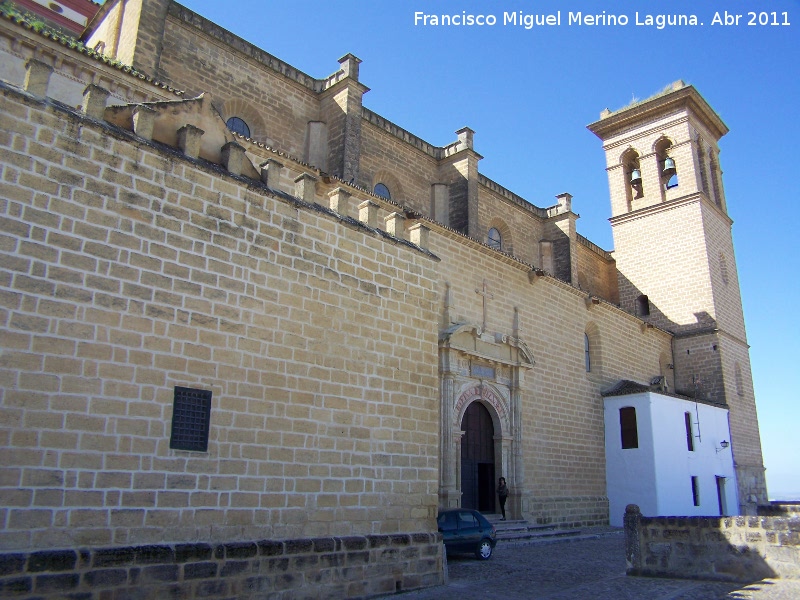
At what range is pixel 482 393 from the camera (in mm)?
14109

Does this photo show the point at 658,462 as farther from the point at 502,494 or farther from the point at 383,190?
the point at 383,190

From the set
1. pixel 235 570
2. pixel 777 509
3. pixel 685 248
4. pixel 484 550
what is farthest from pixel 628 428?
pixel 235 570

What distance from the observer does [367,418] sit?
812 cm

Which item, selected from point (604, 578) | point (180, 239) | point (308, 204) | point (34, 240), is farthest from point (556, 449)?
point (34, 240)

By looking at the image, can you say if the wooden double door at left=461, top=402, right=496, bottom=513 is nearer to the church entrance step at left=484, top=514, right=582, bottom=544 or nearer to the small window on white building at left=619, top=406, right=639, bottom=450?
the church entrance step at left=484, top=514, right=582, bottom=544

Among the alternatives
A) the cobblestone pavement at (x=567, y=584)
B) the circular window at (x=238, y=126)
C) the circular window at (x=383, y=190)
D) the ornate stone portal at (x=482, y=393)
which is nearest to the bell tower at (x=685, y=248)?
the ornate stone portal at (x=482, y=393)

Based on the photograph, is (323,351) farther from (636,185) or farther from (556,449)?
(636,185)

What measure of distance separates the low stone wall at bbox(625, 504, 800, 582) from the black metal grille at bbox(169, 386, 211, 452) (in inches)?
252

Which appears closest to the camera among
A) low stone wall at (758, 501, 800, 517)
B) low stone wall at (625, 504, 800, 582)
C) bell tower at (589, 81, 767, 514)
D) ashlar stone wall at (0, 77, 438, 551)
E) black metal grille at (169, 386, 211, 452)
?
ashlar stone wall at (0, 77, 438, 551)

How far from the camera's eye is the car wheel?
10.8 meters

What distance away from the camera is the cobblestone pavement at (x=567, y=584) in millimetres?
7809

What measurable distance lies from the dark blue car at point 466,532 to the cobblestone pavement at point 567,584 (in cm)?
23

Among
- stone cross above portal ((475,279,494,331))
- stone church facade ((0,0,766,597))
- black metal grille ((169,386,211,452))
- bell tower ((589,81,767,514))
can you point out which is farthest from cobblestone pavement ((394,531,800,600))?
bell tower ((589,81,767,514))

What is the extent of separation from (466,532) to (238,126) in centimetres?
1024
